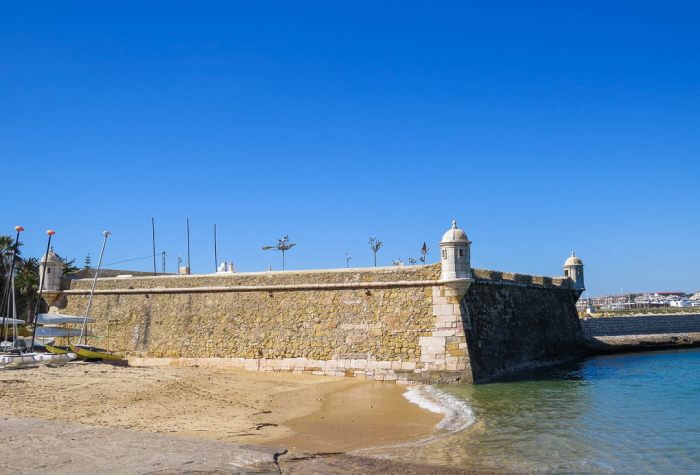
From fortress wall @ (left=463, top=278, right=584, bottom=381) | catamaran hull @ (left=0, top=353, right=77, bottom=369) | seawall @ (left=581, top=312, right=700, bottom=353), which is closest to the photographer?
catamaran hull @ (left=0, top=353, right=77, bottom=369)

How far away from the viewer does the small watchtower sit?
28.0 meters

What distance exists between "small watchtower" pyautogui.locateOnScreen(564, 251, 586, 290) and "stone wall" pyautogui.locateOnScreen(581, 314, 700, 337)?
22.1 ft

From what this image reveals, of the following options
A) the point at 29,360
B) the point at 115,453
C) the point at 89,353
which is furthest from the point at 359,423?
the point at 89,353

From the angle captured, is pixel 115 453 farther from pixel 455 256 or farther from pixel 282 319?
pixel 282 319

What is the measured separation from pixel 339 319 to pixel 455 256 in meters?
4.24

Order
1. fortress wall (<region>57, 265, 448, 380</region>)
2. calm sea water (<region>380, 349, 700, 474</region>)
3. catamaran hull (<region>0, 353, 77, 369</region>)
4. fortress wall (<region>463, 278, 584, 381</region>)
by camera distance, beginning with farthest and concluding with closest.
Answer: fortress wall (<region>463, 278, 584, 381</region>) < fortress wall (<region>57, 265, 448, 380</region>) < catamaran hull (<region>0, 353, 77, 369</region>) < calm sea water (<region>380, 349, 700, 474</region>)

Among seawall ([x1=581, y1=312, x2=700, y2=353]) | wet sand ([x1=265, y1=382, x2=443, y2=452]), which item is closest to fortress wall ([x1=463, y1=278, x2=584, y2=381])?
wet sand ([x1=265, y1=382, x2=443, y2=452])

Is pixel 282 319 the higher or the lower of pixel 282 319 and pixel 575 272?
the lower

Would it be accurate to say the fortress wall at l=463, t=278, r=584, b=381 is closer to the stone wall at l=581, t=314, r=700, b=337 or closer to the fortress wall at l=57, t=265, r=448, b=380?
the fortress wall at l=57, t=265, r=448, b=380

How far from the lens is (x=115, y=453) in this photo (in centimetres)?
695

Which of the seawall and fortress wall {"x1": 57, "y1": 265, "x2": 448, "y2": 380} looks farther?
the seawall

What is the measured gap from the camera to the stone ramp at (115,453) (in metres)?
6.36

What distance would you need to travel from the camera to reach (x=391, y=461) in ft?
27.5

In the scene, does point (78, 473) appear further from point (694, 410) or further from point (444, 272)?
point (694, 410)
